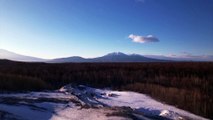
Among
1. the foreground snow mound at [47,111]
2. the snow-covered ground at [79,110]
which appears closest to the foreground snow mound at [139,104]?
the snow-covered ground at [79,110]

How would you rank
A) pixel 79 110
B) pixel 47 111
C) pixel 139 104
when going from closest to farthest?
pixel 47 111, pixel 79 110, pixel 139 104

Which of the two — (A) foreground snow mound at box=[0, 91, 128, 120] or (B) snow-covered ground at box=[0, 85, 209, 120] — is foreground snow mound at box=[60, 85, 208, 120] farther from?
(A) foreground snow mound at box=[0, 91, 128, 120]

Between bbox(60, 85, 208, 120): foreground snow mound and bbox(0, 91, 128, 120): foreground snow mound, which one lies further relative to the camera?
bbox(60, 85, 208, 120): foreground snow mound

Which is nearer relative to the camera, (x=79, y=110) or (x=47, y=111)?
(x=47, y=111)

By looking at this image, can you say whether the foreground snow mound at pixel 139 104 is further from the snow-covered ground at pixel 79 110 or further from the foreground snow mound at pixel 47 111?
the foreground snow mound at pixel 47 111

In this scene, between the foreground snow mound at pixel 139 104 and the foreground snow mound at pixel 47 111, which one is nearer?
the foreground snow mound at pixel 47 111

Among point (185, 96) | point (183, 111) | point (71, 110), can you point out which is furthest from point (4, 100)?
point (185, 96)

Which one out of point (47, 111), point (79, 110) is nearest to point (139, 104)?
point (79, 110)

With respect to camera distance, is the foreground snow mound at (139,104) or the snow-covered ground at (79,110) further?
the foreground snow mound at (139,104)

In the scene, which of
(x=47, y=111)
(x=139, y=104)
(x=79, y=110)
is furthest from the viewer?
(x=139, y=104)

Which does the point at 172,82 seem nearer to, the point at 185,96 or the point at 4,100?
the point at 185,96

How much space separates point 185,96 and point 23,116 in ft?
22.5

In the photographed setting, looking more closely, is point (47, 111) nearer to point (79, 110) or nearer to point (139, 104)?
point (79, 110)

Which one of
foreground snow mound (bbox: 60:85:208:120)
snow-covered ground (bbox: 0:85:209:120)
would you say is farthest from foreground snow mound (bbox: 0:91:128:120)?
foreground snow mound (bbox: 60:85:208:120)
